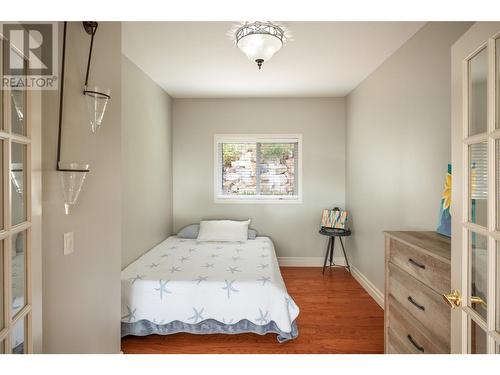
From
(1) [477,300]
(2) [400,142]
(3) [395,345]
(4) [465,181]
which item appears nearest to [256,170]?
(2) [400,142]

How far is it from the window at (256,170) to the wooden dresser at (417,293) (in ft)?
9.12

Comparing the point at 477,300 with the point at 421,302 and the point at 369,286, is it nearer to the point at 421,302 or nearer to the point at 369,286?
the point at 421,302

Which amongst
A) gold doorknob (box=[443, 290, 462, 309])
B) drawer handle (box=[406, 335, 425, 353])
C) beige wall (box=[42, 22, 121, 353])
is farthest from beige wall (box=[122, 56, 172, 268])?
gold doorknob (box=[443, 290, 462, 309])

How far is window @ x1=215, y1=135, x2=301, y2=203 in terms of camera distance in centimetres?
461

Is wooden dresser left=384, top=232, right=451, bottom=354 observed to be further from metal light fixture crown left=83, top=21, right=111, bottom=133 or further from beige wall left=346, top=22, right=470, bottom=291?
metal light fixture crown left=83, top=21, right=111, bottom=133

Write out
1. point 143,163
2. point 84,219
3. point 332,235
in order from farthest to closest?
1. point 332,235
2. point 143,163
3. point 84,219

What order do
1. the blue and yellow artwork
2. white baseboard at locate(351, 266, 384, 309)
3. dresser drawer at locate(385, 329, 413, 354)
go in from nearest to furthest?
1. dresser drawer at locate(385, 329, 413, 354)
2. the blue and yellow artwork
3. white baseboard at locate(351, 266, 384, 309)

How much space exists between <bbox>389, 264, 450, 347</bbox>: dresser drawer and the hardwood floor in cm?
82

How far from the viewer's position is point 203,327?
247 cm

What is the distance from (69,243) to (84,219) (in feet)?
0.58
